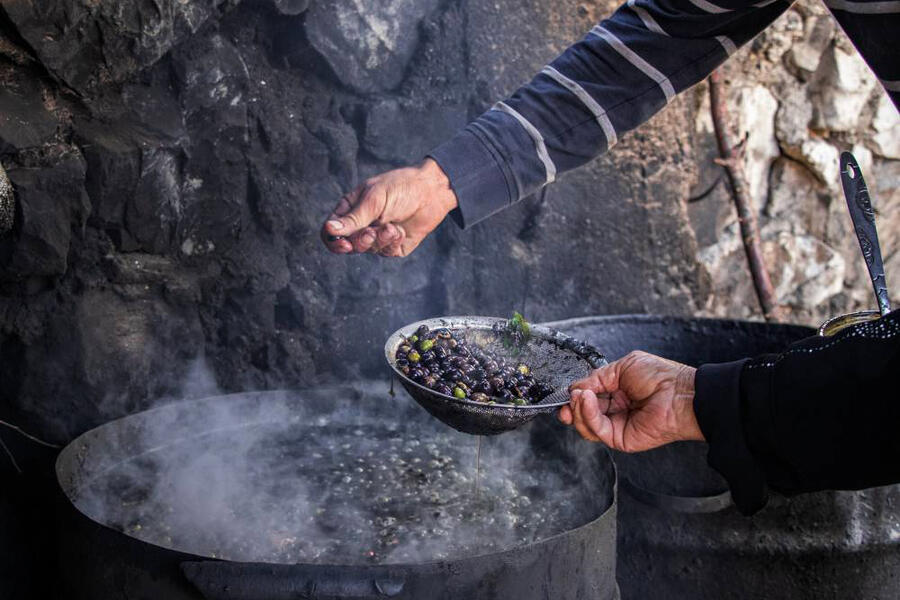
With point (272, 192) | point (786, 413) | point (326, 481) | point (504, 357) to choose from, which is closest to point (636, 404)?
point (786, 413)

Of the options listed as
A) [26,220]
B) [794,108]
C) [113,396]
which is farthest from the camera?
[794,108]

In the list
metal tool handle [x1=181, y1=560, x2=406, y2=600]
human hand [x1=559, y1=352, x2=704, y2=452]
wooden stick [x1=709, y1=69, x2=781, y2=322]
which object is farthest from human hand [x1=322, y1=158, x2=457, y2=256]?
wooden stick [x1=709, y1=69, x2=781, y2=322]

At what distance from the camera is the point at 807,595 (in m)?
2.69

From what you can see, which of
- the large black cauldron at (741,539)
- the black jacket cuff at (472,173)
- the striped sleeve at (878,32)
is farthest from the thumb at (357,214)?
the striped sleeve at (878,32)

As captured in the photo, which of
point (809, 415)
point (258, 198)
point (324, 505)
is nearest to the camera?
point (809, 415)

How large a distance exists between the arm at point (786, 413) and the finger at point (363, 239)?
2.81ft

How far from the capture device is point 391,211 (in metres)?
2.52

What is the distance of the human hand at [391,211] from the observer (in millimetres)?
2434

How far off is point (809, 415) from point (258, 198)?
7.02 ft

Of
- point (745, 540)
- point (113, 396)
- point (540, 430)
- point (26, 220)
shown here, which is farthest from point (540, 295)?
point (26, 220)

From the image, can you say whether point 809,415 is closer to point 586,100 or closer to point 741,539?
point 741,539

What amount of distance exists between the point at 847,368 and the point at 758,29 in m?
1.44

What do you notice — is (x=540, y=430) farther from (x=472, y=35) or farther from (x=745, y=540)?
(x=472, y=35)

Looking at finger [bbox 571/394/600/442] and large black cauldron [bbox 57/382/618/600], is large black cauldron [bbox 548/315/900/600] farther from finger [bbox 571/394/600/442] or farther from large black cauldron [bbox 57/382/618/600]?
finger [bbox 571/394/600/442]
